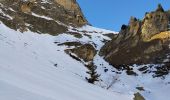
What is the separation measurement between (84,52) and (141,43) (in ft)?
40.3

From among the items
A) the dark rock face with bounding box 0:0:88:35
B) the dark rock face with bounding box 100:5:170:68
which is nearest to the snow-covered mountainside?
the dark rock face with bounding box 0:0:88:35

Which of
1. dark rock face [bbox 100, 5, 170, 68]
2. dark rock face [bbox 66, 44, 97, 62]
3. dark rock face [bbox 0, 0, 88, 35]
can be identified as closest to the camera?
dark rock face [bbox 100, 5, 170, 68]

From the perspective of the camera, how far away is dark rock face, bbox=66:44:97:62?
7012 centimetres

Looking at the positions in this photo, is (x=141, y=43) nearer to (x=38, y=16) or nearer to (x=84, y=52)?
(x=84, y=52)

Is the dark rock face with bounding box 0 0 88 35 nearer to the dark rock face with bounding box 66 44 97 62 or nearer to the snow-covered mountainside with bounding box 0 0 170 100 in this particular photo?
the snow-covered mountainside with bounding box 0 0 170 100

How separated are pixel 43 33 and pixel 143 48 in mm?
22380

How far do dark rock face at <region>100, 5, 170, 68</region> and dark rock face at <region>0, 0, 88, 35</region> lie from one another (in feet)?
46.6

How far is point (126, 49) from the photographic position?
245 ft

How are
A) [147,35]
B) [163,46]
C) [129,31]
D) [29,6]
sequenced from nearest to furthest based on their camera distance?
1. [163,46]
2. [147,35]
3. [129,31]
4. [29,6]

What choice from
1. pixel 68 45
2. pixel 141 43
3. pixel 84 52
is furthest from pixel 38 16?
pixel 141 43

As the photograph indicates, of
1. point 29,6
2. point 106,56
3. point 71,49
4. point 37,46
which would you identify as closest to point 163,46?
point 106,56

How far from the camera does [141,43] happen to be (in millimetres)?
73688

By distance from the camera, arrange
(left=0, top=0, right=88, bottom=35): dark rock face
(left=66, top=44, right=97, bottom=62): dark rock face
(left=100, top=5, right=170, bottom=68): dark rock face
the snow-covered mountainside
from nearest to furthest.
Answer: the snow-covered mountainside
(left=100, top=5, right=170, bottom=68): dark rock face
(left=66, top=44, right=97, bottom=62): dark rock face
(left=0, top=0, right=88, bottom=35): dark rock face

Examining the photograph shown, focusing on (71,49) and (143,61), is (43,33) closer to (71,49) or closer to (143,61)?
(71,49)
